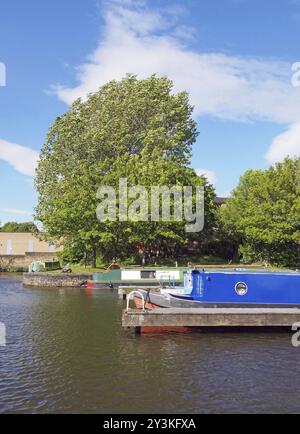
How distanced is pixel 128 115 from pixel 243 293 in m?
42.7

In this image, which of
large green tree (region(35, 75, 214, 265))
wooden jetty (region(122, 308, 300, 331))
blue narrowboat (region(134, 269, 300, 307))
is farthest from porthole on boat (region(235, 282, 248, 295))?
large green tree (region(35, 75, 214, 265))

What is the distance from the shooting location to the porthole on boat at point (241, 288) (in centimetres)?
2648

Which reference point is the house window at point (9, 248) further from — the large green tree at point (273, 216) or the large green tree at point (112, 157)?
the large green tree at point (273, 216)

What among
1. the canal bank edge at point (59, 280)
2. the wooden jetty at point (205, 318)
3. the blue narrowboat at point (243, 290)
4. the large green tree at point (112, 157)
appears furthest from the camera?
the large green tree at point (112, 157)

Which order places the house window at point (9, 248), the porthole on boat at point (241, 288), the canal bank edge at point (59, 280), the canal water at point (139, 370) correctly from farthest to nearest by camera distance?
the house window at point (9, 248) < the canal bank edge at point (59, 280) < the porthole on boat at point (241, 288) < the canal water at point (139, 370)

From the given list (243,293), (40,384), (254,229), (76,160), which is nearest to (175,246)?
(254,229)

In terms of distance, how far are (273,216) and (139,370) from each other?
1750 inches

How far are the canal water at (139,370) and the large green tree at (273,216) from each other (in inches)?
1370

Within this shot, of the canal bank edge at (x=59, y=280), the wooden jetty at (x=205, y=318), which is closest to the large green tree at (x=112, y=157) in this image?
the canal bank edge at (x=59, y=280)

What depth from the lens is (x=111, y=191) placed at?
56.6m

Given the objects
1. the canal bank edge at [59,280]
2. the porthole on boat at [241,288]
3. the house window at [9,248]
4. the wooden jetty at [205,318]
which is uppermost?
the house window at [9,248]

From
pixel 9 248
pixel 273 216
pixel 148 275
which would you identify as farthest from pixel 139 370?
pixel 9 248

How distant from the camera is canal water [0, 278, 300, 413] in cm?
1424
